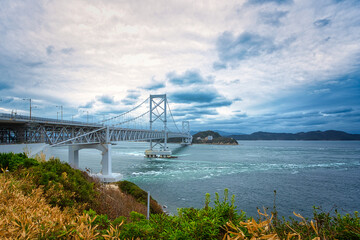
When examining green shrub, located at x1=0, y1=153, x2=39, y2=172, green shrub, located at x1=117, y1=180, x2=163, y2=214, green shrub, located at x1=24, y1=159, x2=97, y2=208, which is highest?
green shrub, located at x1=0, y1=153, x2=39, y2=172

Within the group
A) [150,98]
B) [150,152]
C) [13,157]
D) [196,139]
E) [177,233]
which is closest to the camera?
[177,233]

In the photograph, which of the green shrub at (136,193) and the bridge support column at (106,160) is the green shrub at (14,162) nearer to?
the green shrub at (136,193)

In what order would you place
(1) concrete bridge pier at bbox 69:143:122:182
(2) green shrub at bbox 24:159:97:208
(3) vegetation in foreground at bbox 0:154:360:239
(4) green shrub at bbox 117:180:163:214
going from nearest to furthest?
(3) vegetation in foreground at bbox 0:154:360:239
(2) green shrub at bbox 24:159:97:208
(4) green shrub at bbox 117:180:163:214
(1) concrete bridge pier at bbox 69:143:122:182

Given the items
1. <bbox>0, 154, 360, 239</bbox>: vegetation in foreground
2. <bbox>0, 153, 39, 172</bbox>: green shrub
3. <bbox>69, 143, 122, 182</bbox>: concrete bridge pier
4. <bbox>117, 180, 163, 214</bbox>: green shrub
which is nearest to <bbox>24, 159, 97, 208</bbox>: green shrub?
<bbox>0, 154, 360, 239</bbox>: vegetation in foreground

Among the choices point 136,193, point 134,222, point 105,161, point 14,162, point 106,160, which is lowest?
point 136,193

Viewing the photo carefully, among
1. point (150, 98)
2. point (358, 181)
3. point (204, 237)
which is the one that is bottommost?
point (358, 181)

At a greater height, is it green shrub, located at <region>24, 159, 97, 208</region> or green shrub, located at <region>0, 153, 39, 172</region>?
green shrub, located at <region>0, 153, 39, 172</region>

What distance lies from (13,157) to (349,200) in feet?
95.1

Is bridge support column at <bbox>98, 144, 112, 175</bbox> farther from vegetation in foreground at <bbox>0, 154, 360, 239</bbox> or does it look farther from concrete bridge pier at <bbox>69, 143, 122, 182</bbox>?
vegetation in foreground at <bbox>0, 154, 360, 239</bbox>

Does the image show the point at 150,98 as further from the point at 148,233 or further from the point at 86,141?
the point at 148,233

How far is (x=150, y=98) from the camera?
87250mm

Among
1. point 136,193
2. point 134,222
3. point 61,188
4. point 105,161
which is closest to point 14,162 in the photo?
point 61,188

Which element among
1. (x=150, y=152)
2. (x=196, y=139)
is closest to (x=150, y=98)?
(x=150, y=152)

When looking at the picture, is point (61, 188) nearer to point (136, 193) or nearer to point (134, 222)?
point (134, 222)
